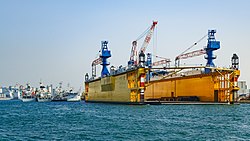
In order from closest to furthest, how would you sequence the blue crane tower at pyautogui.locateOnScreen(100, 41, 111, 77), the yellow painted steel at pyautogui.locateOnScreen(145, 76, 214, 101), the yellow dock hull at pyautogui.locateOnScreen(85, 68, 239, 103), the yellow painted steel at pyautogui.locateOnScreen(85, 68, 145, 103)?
the yellow painted steel at pyautogui.locateOnScreen(85, 68, 145, 103) < the yellow dock hull at pyautogui.locateOnScreen(85, 68, 239, 103) < the yellow painted steel at pyautogui.locateOnScreen(145, 76, 214, 101) < the blue crane tower at pyautogui.locateOnScreen(100, 41, 111, 77)

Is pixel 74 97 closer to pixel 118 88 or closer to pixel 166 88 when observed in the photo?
pixel 166 88

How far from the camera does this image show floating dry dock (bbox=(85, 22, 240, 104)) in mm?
79062

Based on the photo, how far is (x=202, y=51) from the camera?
105 metres

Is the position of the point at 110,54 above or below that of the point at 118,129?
above

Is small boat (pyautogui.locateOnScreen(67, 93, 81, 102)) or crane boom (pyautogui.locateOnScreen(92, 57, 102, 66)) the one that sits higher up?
crane boom (pyautogui.locateOnScreen(92, 57, 102, 66))

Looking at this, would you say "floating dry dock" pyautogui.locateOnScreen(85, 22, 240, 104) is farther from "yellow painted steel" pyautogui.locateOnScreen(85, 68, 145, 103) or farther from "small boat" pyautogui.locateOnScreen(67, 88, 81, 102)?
"small boat" pyautogui.locateOnScreen(67, 88, 81, 102)

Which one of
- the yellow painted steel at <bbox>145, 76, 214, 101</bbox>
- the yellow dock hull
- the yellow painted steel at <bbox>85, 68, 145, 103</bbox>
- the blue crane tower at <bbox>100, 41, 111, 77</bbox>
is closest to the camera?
the yellow painted steel at <bbox>85, 68, 145, 103</bbox>

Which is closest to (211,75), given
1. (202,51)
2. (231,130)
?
(202,51)

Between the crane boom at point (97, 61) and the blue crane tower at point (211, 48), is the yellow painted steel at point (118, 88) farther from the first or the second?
the blue crane tower at point (211, 48)

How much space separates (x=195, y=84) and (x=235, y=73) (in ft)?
50.7

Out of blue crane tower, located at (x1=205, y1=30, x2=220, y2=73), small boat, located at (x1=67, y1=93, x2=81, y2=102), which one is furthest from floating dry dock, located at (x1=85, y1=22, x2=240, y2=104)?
small boat, located at (x1=67, y1=93, x2=81, y2=102)

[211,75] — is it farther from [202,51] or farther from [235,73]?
[202,51]

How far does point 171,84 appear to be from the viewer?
108125 millimetres

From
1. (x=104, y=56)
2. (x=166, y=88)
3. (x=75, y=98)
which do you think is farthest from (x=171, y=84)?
(x=75, y=98)
